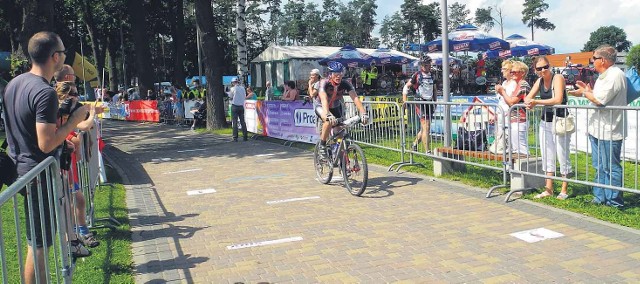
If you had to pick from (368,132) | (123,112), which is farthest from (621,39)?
(368,132)

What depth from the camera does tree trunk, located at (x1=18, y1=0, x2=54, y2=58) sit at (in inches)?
512

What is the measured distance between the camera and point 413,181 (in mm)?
8609

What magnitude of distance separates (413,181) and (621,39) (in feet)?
486

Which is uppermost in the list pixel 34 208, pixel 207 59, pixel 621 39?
pixel 621 39

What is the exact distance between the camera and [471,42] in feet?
66.7

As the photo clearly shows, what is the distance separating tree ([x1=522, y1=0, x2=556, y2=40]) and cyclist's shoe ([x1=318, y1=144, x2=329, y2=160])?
94.2 metres

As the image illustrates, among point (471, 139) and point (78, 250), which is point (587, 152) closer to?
point (471, 139)

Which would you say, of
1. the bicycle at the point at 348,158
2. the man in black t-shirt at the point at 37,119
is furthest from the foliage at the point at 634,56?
the man in black t-shirt at the point at 37,119

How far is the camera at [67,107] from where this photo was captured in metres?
4.94

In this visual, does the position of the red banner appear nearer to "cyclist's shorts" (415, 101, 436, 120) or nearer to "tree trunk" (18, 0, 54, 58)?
"tree trunk" (18, 0, 54, 58)

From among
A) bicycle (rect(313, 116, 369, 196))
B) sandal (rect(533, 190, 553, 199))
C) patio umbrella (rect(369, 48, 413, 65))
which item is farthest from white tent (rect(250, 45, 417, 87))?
sandal (rect(533, 190, 553, 199))

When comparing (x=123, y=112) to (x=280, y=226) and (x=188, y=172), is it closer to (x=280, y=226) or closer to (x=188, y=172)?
(x=188, y=172)

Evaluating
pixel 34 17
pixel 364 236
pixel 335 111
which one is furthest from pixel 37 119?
pixel 34 17

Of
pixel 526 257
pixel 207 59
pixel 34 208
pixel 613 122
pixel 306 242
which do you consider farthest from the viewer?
pixel 207 59
